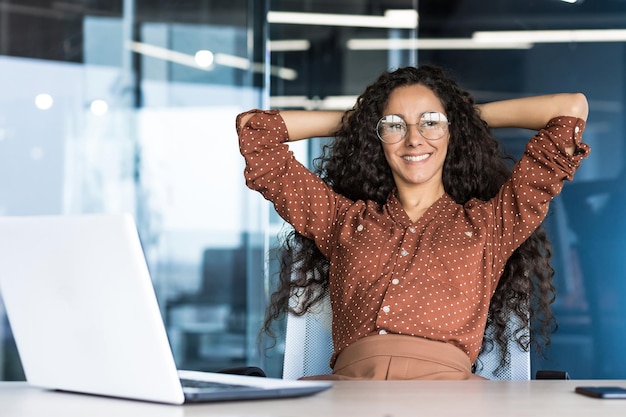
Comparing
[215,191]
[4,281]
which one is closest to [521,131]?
Answer: [215,191]

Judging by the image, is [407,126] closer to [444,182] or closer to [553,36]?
[444,182]

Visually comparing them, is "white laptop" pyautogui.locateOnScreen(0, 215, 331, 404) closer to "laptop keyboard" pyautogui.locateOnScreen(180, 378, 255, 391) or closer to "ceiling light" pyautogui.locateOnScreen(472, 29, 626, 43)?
"laptop keyboard" pyautogui.locateOnScreen(180, 378, 255, 391)

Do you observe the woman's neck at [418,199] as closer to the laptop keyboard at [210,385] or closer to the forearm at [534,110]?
the forearm at [534,110]

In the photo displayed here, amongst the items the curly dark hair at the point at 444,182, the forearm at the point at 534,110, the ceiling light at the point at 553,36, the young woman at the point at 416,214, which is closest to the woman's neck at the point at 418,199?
the young woman at the point at 416,214

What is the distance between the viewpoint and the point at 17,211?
426cm

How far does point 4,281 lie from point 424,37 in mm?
3177

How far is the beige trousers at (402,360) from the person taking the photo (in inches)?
82.5

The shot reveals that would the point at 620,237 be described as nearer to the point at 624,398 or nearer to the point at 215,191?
the point at 215,191

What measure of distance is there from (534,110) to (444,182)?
0.98 ft

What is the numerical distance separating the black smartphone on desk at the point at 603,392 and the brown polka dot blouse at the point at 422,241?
727 millimetres

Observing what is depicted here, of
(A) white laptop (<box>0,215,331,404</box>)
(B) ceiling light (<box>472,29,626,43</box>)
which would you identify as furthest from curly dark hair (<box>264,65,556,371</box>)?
(B) ceiling light (<box>472,29,626,43</box>)

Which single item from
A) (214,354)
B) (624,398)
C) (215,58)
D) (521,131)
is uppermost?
(215,58)

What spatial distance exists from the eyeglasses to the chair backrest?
45cm

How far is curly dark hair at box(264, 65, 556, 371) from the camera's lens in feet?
7.70
